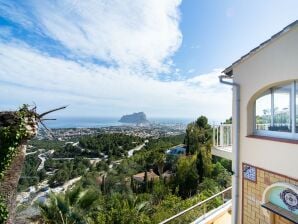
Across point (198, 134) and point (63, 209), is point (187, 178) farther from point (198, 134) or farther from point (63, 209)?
point (63, 209)

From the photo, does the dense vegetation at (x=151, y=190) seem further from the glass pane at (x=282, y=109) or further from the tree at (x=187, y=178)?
the glass pane at (x=282, y=109)

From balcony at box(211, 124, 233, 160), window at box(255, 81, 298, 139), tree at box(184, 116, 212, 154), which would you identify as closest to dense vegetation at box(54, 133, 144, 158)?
tree at box(184, 116, 212, 154)

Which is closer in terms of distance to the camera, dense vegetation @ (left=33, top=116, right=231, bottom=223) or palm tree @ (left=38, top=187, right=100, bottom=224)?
palm tree @ (left=38, top=187, right=100, bottom=224)

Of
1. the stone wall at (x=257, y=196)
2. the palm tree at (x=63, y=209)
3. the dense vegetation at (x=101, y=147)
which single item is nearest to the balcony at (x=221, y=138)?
the stone wall at (x=257, y=196)

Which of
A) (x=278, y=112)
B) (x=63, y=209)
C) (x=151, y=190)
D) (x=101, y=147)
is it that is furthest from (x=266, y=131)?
(x=101, y=147)

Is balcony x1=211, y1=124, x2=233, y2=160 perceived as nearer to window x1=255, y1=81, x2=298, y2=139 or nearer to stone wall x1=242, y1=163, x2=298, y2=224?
stone wall x1=242, y1=163, x2=298, y2=224

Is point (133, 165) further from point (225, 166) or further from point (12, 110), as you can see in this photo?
point (12, 110)
